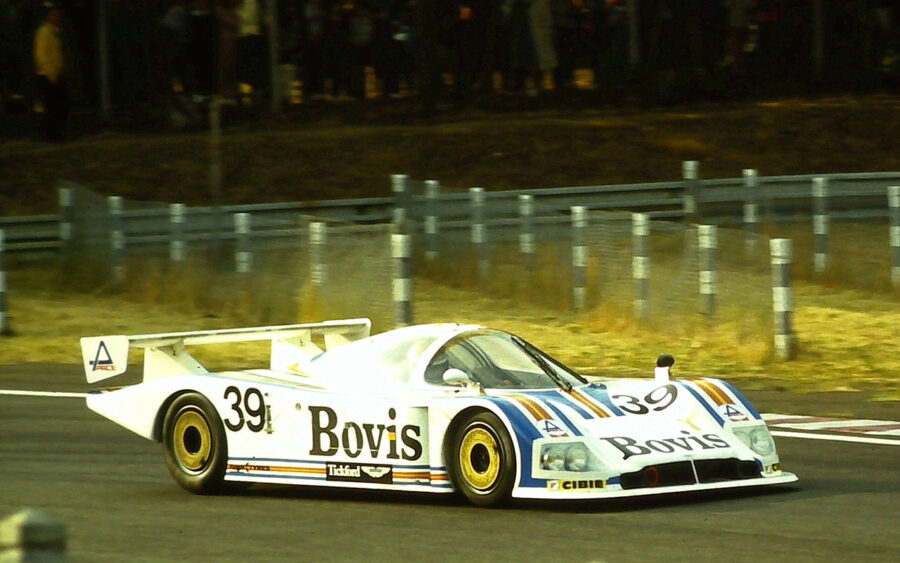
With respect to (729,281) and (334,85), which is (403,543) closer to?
(729,281)

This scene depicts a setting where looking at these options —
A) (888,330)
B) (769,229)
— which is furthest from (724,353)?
(769,229)

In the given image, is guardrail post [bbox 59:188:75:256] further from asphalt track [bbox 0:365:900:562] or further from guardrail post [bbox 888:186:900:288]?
asphalt track [bbox 0:365:900:562]

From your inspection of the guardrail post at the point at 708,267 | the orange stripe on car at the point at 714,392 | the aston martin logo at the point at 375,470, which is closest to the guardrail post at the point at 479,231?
the guardrail post at the point at 708,267

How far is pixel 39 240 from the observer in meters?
23.5

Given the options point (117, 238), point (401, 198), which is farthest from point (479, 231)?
point (117, 238)

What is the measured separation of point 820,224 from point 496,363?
12.6 metres

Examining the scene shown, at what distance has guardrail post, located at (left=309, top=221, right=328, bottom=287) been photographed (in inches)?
710

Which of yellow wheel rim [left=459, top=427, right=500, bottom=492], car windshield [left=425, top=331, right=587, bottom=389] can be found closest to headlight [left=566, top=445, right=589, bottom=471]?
yellow wheel rim [left=459, top=427, right=500, bottom=492]

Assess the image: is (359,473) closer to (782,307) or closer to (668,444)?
(668,444)

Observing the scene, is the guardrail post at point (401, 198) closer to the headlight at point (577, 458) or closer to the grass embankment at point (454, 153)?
the grass embankment at point (454, 153)

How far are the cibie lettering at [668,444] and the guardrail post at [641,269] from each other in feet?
27.3

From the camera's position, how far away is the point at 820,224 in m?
21.4

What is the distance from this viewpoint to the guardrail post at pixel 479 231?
20.9m

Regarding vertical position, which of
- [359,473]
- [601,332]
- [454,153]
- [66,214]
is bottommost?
[601,332]
